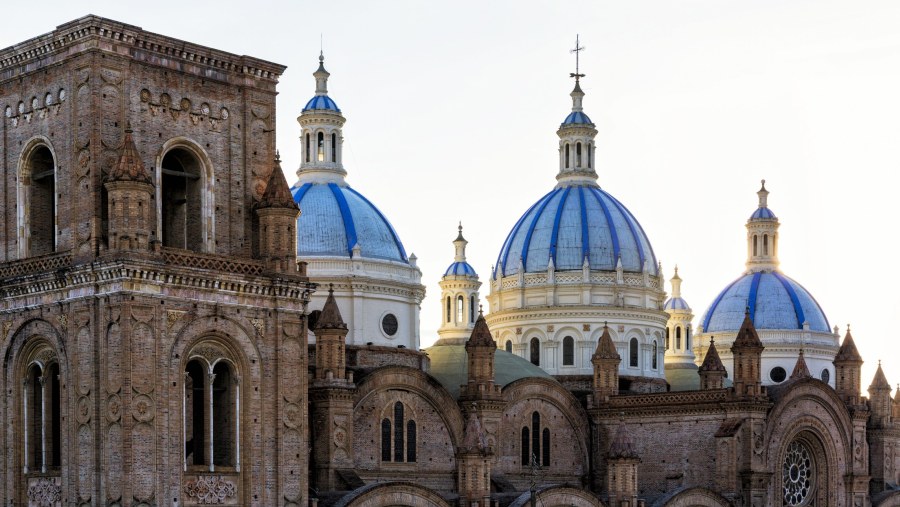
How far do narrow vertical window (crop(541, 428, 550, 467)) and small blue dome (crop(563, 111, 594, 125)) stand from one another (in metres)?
22.1

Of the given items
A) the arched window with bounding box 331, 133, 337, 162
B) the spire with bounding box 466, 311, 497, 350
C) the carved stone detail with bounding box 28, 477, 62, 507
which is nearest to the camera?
the carved stone detail with bounding box 28, 477, 62, 507

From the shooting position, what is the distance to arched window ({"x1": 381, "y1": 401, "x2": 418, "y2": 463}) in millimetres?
64375

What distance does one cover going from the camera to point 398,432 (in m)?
65.0

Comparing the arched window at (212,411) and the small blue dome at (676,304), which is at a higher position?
the small blue dome at (676,304)

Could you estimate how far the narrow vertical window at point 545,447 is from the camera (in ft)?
237

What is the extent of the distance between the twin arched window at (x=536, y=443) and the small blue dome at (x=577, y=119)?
2192cm

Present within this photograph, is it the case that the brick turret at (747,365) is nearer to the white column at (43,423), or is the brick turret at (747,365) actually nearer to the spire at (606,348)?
the spire at (606,348)

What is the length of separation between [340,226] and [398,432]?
39.3 ft

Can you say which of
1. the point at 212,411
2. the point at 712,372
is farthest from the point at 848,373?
the point at 212,411

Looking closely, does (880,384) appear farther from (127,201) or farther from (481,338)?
(127,201)

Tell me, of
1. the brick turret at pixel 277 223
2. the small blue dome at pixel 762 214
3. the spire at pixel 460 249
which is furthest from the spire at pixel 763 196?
the brick turret at pixel 277 223

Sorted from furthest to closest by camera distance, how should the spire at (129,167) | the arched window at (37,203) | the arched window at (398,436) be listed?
the arched window at (398,436), the arched window at (37,203), the spire at (129,167)

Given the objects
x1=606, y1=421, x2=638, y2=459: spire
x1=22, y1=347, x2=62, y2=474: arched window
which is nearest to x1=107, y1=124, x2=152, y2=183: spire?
x1=22, y1=347, x2=62, y2=474: arched window

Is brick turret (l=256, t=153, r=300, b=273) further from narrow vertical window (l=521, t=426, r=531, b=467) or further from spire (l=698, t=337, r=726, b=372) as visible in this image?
spire (l=698, t=337, r=726, b=372)
